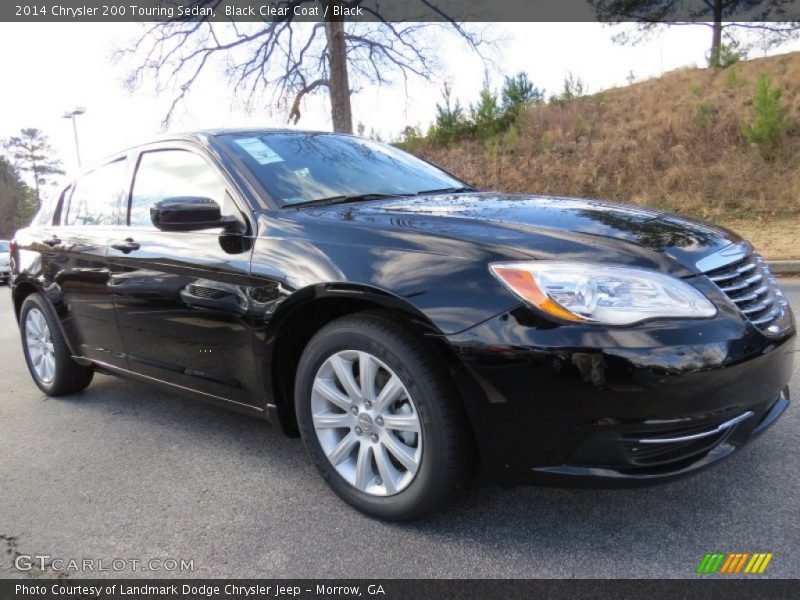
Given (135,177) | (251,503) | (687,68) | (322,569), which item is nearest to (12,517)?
(251,503)

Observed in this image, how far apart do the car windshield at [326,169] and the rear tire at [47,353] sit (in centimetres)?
203

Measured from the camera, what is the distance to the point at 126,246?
3.40 m

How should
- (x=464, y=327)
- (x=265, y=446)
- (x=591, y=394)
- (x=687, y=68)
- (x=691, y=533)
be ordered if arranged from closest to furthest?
1. (x=591, y=394)
2. (x=464, y=327)
3. (x=691, y=533)
4. (x=265, y=446)
5. (x=687, y=68)

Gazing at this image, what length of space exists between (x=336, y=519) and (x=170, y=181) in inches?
78.3

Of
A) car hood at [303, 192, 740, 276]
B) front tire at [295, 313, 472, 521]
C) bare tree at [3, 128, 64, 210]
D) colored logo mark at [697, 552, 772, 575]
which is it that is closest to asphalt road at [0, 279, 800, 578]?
colored logo mark at [697, 552, 772, 575]

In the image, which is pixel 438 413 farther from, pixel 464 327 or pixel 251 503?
pixel 251 503

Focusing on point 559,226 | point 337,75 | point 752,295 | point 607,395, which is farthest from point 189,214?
point 337,75

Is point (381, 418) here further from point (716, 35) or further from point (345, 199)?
point (716, 35)

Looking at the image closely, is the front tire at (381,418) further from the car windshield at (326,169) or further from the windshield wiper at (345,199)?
the car windshield at (326,169)

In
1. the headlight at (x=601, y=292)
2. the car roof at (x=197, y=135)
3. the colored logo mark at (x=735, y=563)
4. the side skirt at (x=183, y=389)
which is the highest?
the car roof at (x=197, y=135)

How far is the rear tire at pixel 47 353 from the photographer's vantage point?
14.0 feet

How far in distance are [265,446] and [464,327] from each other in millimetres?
1674

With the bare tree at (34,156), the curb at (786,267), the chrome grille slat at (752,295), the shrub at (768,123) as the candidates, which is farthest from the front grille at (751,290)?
the bare tree at (34,156)

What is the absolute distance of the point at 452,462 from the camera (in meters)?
2.19
